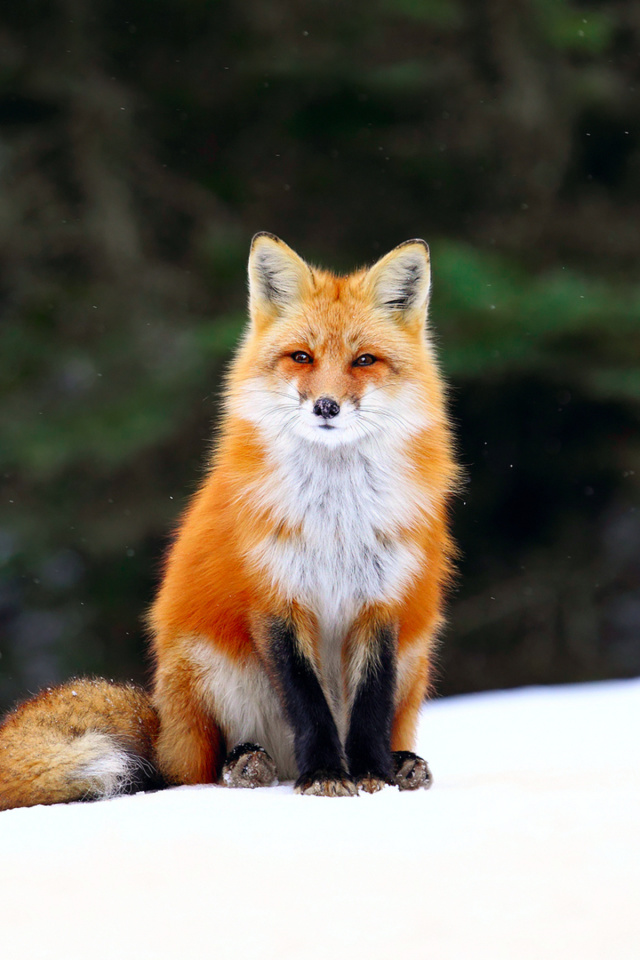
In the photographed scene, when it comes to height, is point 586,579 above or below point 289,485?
below

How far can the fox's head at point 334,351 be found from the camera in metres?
3.26

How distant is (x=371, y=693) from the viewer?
3.19 metres

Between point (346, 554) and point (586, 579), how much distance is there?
6.58 m

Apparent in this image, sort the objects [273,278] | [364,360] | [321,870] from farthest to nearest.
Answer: [273,278]
[364,360]
[321,870]

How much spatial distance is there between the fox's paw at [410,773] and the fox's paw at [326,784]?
0.26 meters

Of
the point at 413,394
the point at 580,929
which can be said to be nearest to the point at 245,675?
the point at 413,394

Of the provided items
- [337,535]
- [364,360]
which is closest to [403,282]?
[364,360]

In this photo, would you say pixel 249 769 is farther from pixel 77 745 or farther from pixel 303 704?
pixel 77 745

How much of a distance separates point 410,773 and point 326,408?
1.12m

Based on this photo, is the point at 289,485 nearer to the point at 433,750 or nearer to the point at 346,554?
the point at 346,554

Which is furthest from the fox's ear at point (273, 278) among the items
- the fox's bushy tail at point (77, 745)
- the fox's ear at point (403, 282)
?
the fox's bushy tail at point (77, 745)

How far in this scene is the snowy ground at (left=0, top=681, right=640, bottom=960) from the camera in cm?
192

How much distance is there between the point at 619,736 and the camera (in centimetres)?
389

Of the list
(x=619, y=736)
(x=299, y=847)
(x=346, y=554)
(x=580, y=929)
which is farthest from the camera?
(x=619, y=736)
